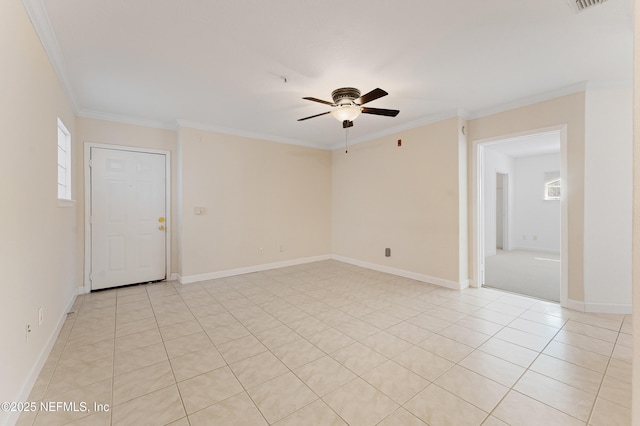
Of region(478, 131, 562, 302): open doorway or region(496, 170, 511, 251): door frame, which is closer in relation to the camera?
Result: region(478, 131, 562, 302): open doorway

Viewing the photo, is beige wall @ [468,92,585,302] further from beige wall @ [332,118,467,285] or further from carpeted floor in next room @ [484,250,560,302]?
beige wall @ [332,118,467,285]

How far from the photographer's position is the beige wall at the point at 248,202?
4488 mm

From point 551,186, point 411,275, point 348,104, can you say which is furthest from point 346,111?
point 551,186

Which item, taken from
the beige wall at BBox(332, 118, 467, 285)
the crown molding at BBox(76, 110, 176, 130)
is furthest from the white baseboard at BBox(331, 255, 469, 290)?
the crown molding at BBox(76, 110, 176, 130)

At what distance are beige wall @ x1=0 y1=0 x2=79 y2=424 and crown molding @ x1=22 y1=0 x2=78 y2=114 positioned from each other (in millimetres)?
64

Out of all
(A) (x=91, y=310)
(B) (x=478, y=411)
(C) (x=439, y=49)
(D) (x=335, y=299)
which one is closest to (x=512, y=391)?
(B) (x=478, y=411)

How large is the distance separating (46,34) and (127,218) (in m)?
2.71

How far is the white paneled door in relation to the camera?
4020 millimetres

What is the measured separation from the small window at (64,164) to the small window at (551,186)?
32.5ft

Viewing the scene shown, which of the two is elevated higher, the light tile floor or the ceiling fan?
the ceiling fan

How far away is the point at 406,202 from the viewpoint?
4.71m

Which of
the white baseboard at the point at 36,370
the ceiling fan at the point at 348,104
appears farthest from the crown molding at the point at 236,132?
the white baseboard at the point at 36,370

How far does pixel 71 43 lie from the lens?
2318mm

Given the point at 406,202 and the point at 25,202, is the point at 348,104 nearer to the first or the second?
the point at 406,202
